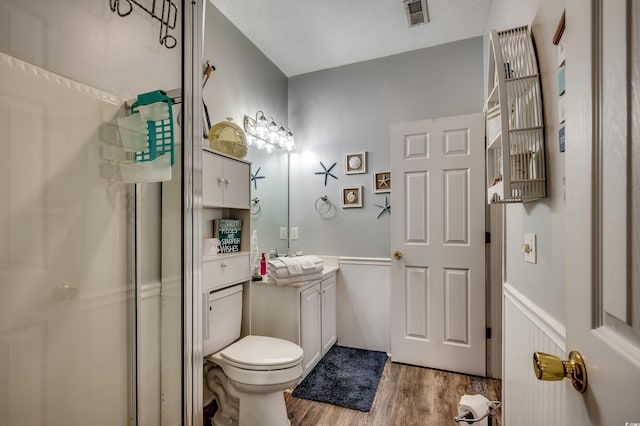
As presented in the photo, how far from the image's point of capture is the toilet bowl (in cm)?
152

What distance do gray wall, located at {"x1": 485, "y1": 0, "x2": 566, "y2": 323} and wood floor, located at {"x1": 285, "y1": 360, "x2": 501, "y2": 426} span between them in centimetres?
104

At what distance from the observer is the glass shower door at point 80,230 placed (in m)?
0.92

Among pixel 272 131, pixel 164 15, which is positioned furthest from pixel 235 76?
pixel 164 15

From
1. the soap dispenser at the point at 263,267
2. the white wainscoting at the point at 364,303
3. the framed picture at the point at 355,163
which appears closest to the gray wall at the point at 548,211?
the white wainscoting at the point at 364,303

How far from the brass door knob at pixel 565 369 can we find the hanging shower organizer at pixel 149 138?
1.23 metres

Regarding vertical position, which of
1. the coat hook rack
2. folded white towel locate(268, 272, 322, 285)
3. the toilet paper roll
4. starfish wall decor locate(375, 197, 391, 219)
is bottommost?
the toilet paper roll

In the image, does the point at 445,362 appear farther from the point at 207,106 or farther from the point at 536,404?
the point at 207,106

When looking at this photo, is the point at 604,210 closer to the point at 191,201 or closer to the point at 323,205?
the point at 191,201

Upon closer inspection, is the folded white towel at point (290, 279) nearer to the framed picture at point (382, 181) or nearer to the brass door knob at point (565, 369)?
the framed picture at point (382, 181)

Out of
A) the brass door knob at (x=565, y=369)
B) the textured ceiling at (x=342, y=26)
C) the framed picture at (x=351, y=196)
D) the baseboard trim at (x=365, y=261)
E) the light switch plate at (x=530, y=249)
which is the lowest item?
the baseboard trim at (x=365, y=261)

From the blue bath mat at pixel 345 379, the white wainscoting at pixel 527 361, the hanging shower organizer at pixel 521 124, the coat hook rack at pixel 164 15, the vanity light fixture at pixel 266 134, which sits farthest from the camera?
the vanity light fixture at pixel 266 134

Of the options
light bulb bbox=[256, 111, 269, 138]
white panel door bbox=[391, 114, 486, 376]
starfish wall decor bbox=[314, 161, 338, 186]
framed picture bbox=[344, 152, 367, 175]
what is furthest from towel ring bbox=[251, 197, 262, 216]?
white panel door bbox=[391, 114, 486, 376]

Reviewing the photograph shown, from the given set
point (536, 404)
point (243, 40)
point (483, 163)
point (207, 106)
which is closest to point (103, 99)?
point (207, 106)

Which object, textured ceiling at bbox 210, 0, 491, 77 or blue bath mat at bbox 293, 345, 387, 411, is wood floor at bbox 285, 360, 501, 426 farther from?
textured ceiling at bbox 210, 0, 491, 77
